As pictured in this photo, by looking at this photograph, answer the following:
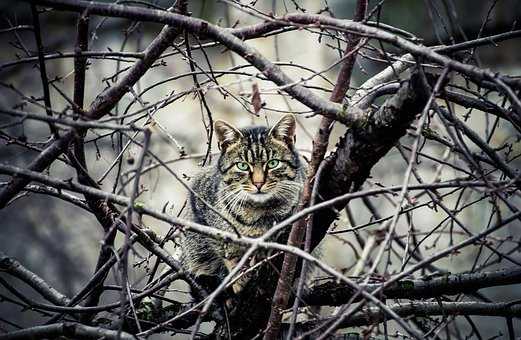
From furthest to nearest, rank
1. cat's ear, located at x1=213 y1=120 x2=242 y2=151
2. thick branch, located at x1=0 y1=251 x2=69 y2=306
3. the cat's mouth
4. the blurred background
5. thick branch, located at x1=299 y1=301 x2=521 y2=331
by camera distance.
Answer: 1. the blurred background
2. cat's ear, located at x1=213 y1=120 x2=242 y2=151
3. the cat's mouth
4. thick branch, located at x1=0 y1=251 x2=69 y2=306
5. thick branch, located at x1=299 y1=301 x2=521 y2=331

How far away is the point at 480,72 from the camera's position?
1785mm

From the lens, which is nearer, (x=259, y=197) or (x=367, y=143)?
(x=367, y=143)

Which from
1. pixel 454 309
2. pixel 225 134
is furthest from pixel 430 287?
A: pixel 225 134

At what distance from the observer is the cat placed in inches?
136

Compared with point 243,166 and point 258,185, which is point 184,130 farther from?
point 258,185

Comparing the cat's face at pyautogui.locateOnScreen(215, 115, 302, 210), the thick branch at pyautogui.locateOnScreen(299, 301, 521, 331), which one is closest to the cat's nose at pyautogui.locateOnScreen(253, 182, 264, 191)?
the cat's face at pyautogui.locateOnScreen(215, 115, 302, 210)

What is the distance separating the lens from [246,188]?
348 centimetres

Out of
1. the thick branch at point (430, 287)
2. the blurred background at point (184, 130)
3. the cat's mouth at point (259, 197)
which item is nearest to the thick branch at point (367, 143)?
the thick branch at point (430, 287)

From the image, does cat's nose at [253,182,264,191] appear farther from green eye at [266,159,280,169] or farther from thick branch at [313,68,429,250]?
thick branch at [313,68,429,250]

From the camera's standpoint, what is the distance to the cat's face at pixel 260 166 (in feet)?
11.4

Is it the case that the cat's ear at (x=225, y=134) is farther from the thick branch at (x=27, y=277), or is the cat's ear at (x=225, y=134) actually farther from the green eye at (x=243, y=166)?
the thick branch at (x=27, y=277)

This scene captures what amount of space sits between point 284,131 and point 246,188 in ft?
1.35

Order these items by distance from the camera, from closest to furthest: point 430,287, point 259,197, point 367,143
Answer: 1. point 367,143
2. point 430,287
3. point 259,197

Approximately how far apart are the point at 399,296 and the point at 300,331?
503mm
